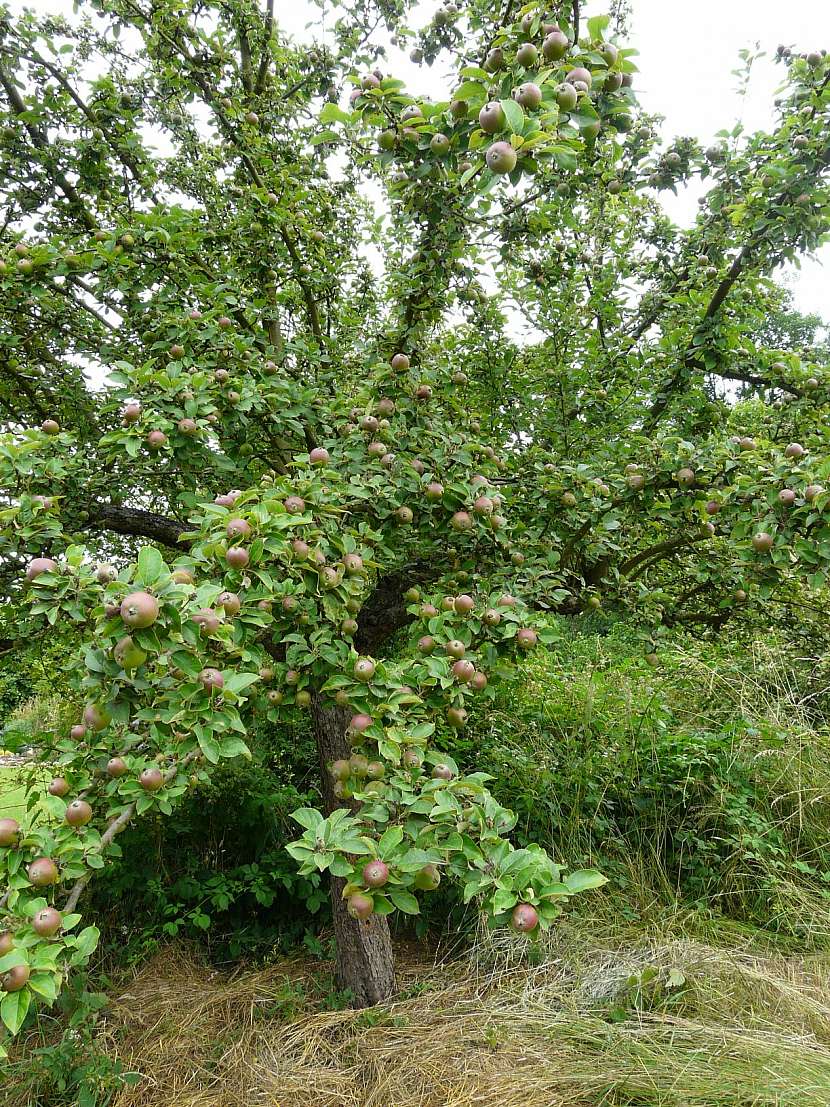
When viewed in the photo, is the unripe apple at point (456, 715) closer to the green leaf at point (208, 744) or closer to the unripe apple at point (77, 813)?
the green leaf at point (208, 744)

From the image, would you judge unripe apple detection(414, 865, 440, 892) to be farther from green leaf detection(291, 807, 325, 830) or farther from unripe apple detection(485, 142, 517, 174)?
unripe apple detection(485, 142, 517, 174)

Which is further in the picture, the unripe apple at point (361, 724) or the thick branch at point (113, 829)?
the unripe apple at point (361, 724)

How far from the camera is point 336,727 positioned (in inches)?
113

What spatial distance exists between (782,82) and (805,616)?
221 centimetres

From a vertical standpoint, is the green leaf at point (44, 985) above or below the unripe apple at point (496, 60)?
below

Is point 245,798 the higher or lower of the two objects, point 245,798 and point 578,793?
the higher

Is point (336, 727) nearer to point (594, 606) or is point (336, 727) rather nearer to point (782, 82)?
point (594, 606)

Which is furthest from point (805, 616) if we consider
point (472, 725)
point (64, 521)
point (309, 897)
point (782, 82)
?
point (64, 521)

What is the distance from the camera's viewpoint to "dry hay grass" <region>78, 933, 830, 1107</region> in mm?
2027

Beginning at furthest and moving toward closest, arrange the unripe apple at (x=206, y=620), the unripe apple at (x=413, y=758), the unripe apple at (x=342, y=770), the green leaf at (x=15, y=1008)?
1. the unripe apple at (x=342, y=770)
2. the unripe apple at (x=413, y=758)
3. the unripe apple at (x=206, y=620)
4. the green leaf at (x=15, y=1008)

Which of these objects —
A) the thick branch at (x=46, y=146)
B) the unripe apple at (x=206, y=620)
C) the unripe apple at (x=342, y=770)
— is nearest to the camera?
the unripe apple at (x=206, y=620)

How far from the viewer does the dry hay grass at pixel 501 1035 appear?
6.65ft

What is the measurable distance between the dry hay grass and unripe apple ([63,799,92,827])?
1349 millimetres

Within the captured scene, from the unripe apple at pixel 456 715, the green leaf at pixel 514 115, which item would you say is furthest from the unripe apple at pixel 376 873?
the green leaf at pixel 514 115
